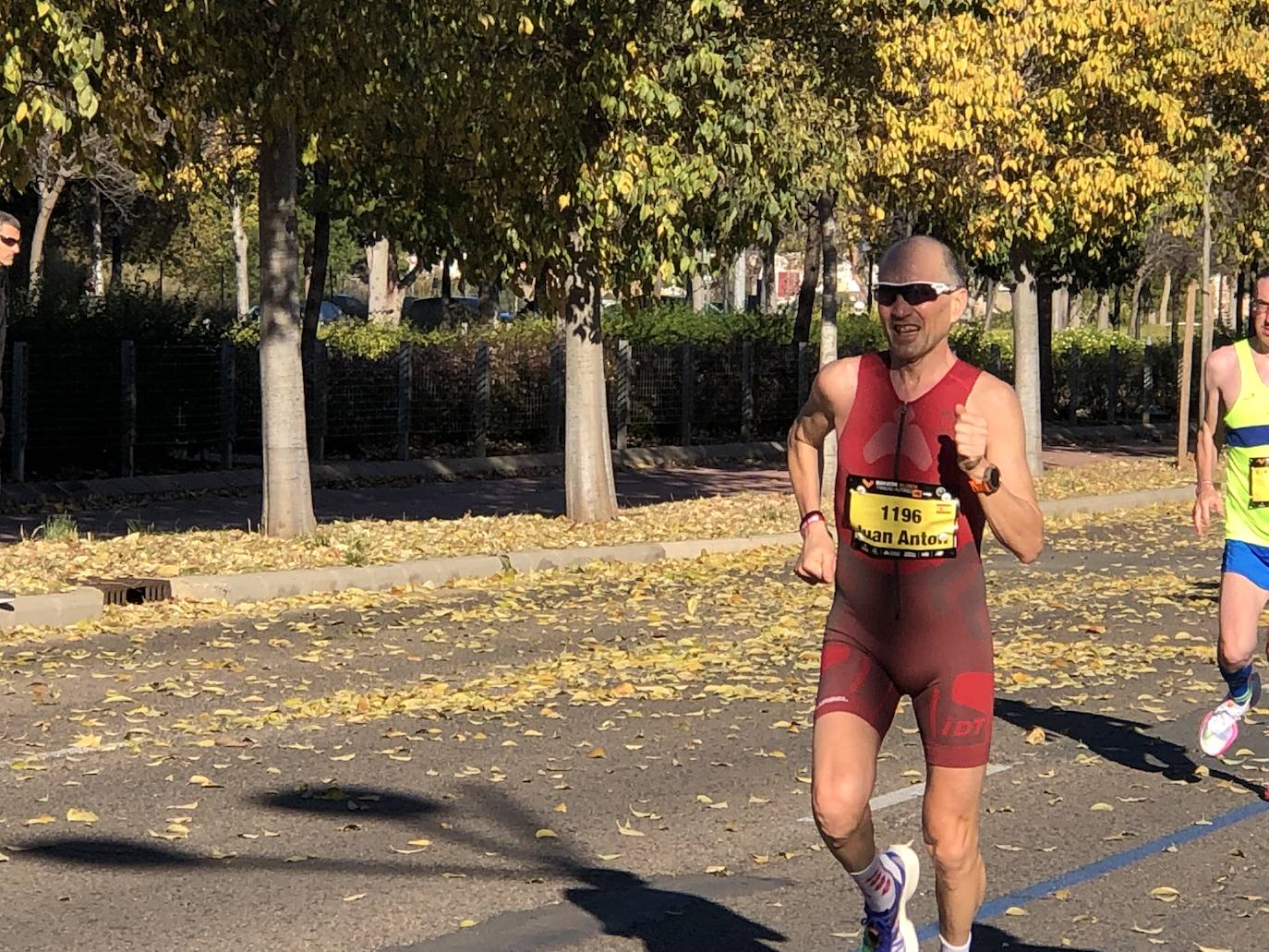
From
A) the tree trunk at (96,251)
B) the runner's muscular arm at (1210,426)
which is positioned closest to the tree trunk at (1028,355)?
the runner's muscular arm at (1210,426)

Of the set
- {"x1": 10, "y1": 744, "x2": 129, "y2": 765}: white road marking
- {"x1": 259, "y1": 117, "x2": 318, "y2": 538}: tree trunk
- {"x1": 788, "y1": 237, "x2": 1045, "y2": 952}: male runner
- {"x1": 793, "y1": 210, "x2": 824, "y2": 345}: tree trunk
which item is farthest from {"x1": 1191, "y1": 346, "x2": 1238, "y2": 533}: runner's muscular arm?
{"x1": 793, "y1": 210, "x2": 824, "y2": 345}: tree trunk

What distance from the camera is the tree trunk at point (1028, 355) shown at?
26.4 metres

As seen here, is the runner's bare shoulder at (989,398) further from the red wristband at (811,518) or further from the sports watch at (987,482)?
the red wristband at (811,518)

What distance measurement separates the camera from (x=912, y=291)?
5.01 metres

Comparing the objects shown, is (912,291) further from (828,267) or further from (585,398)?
(828,267)

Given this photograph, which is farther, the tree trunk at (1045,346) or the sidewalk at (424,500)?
the tree trunk at (1045,346)

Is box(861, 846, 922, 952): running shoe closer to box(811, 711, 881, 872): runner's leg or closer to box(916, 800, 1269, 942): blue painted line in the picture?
box(811, 711, 881, 872): runner's leg

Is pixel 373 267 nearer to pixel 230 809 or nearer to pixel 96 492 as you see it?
pixel 96 492

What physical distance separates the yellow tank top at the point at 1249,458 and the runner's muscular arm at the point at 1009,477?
3.75 m

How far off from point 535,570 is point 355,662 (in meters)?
4.74

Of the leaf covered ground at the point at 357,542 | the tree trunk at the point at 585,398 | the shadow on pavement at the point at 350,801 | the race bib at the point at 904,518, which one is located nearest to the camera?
the race bib at the point at 904,518

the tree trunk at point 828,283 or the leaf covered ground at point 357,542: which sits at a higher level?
the tree trunk at point 828,283

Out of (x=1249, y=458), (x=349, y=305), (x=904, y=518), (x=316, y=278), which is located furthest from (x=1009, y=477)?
(x=349, y=305)

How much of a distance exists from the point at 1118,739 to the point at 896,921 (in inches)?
178
